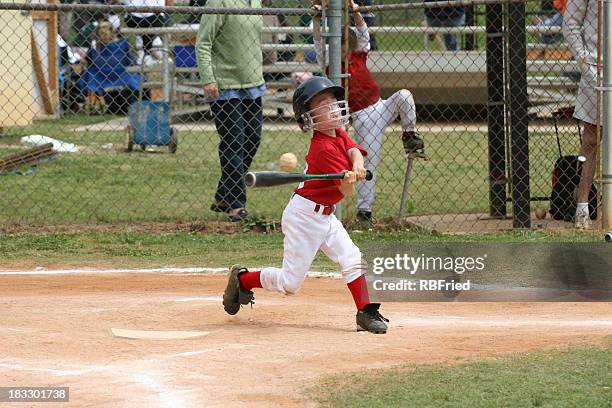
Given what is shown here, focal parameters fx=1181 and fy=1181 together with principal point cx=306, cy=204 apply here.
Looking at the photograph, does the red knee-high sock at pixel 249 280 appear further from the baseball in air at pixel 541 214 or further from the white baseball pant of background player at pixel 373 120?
the baseball in air at pixel 541 214

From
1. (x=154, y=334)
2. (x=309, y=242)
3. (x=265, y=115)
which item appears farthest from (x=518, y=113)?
(x=265, y=115)

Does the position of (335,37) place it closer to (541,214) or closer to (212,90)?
(212,90)

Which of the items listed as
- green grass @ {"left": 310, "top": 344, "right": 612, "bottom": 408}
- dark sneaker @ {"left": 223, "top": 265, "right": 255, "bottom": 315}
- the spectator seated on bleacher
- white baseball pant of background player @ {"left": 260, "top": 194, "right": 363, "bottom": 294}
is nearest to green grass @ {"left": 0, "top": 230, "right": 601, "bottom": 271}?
dark sneaker @ {"left": 223, "top": 265, "right": 255, "bottom": 315}

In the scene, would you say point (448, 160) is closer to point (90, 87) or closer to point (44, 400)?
point (90, 87)

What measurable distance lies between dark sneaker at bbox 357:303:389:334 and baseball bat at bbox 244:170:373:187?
74 centimetres

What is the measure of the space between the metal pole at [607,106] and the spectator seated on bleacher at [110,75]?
9.65 meters

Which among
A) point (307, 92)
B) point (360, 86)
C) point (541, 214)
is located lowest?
point (541, 214)

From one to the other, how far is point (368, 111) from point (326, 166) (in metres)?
3.65

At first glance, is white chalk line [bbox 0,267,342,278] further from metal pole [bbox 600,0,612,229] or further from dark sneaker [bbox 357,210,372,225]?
metal pole [bbox 600,0,612,229]

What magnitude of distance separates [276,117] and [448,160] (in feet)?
13.7

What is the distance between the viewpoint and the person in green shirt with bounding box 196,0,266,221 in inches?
389

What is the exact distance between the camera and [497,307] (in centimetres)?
720

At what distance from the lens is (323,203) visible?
632 centimetres

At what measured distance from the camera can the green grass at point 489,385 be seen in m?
4.87
